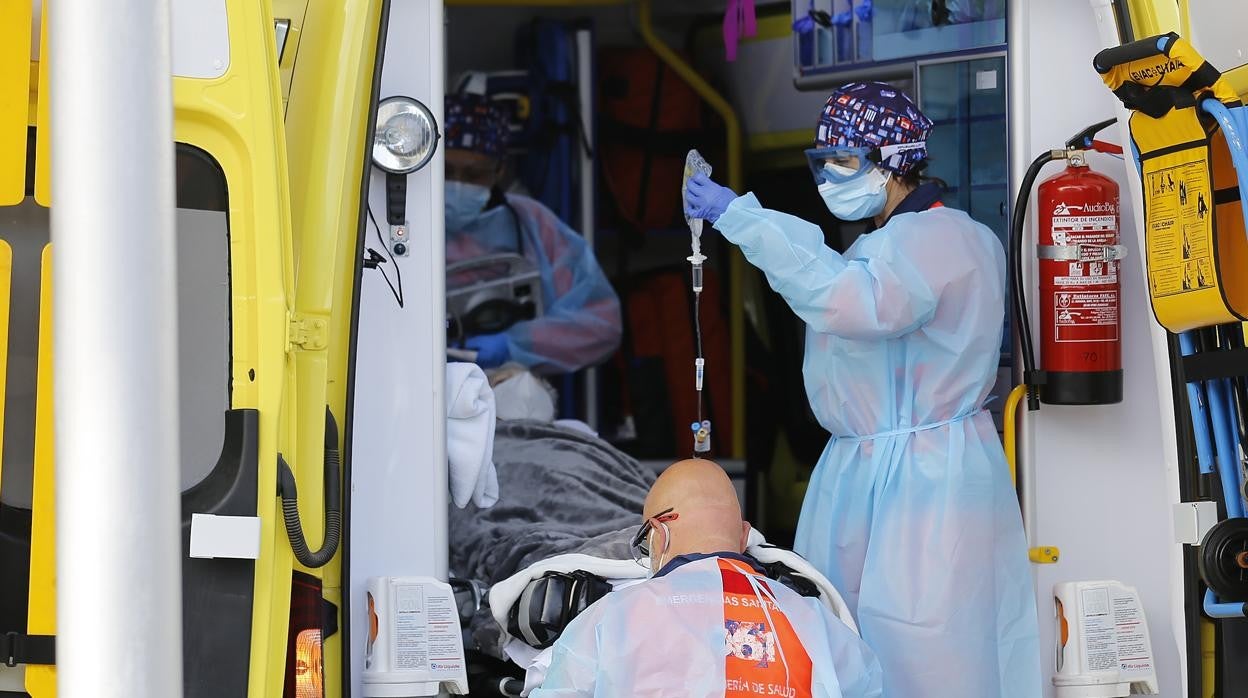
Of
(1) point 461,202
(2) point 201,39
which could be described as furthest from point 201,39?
(1) point 461,202

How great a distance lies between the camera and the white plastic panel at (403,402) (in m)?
2.85

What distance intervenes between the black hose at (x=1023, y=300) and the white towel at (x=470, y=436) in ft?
3.93

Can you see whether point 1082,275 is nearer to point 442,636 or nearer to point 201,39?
point 442,636

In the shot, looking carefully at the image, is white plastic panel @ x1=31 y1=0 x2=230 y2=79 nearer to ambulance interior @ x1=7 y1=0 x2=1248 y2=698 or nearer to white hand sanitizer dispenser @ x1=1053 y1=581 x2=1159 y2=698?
ambulance interior @ x1=7 y1=0 x2=1248 y2=698

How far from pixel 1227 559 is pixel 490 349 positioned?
115 inches

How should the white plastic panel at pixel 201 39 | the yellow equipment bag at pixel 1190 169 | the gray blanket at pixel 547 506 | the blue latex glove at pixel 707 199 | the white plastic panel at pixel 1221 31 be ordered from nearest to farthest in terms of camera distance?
1. the white plastic panel at pixel 201 39
2. the yellow equipment bag at pixel 1190 169
3. the white plastic panel at pixel 1221 31
4. the blue latex glove at pixel 707 199
5. the gray blanket at pixel 547 506

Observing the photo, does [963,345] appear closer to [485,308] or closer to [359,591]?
[359,591]

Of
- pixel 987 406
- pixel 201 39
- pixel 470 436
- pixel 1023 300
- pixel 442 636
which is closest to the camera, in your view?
pixel 201 39

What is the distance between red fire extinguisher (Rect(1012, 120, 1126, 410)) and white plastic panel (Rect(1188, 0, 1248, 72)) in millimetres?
312

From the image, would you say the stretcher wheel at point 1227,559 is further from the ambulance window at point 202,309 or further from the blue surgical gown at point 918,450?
the ambulance window at point 202,309

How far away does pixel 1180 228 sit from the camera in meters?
2.79

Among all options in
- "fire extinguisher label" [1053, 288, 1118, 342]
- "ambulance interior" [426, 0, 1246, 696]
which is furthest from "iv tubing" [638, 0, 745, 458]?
"fire extinguisher label" [1053, 288, 1118, 342]

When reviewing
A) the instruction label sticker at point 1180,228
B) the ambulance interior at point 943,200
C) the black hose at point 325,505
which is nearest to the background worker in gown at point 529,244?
the ambulance interior at point 943,200

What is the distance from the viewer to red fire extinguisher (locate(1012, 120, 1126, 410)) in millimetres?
3174
